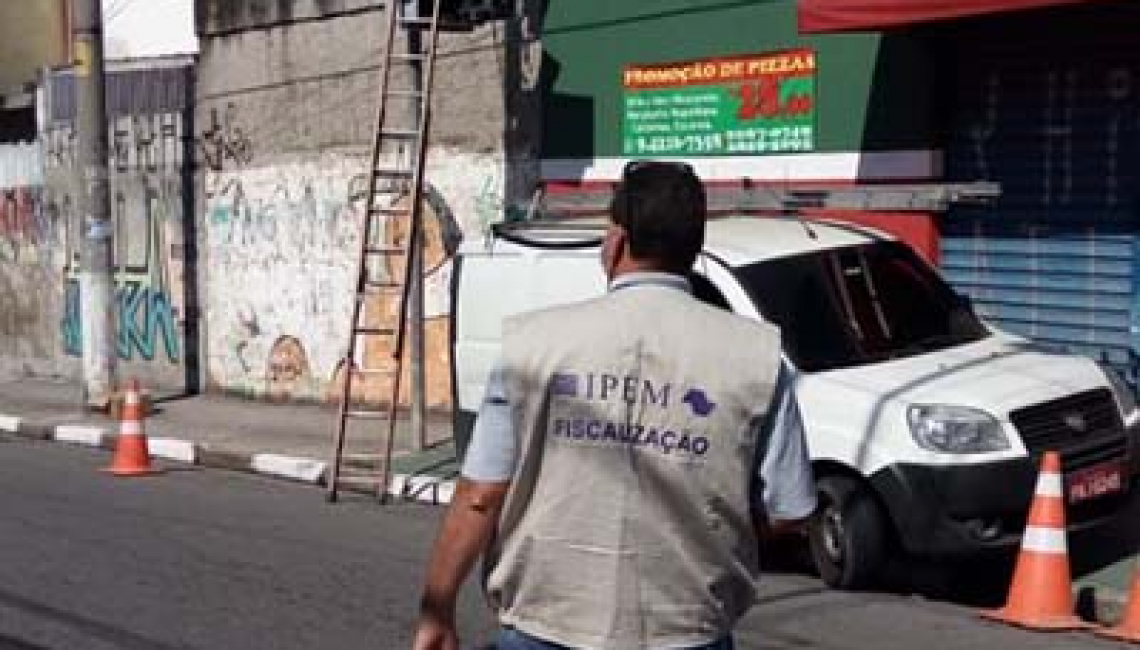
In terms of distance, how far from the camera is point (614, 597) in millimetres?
3184

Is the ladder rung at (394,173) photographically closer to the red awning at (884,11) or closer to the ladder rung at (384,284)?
the ladder rung at (384,284)

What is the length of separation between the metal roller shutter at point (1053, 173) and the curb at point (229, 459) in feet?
13.3

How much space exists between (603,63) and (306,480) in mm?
4473

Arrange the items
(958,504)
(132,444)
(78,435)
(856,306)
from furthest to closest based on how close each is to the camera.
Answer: (78,435) → (132,444) → (856,306) → (958,504)

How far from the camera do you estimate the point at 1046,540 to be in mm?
8148

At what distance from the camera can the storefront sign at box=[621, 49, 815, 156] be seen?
14.2 m

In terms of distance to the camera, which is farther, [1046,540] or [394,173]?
[394,173]

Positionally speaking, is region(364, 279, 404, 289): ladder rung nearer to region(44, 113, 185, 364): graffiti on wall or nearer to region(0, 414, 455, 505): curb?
region(0, 414, 455, 505): curb

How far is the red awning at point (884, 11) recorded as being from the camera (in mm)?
11297

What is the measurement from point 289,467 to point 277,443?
1.36m

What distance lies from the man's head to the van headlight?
18.8 feet

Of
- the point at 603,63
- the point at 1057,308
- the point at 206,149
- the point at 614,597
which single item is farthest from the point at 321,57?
the point at 614,597

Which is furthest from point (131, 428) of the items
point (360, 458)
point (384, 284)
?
point (384, 284)

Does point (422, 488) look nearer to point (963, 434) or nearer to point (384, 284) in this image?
point (384, 284)
